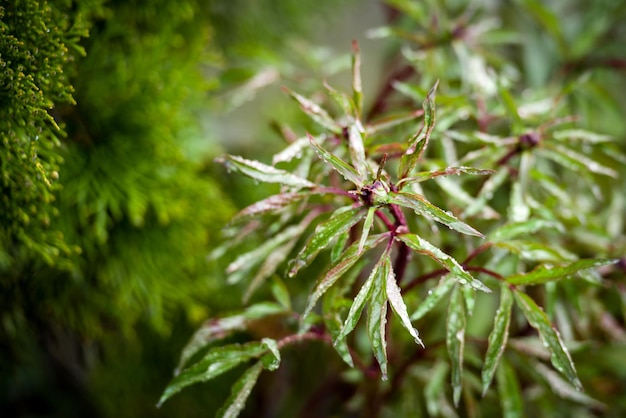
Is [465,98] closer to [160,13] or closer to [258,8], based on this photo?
[160,13]

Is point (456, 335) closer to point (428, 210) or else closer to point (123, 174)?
point (428, 210)

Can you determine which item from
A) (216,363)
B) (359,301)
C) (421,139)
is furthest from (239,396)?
(421,139)

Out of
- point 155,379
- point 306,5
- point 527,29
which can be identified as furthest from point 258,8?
point 155,379

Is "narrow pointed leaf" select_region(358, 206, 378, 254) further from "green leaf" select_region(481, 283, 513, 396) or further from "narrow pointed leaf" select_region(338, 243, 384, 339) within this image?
"green leaf" select_region(481, 283, 513, 396)

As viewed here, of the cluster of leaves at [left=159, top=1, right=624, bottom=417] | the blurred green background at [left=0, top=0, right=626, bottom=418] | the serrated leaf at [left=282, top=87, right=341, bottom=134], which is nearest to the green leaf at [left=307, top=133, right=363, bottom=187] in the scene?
the cluster of leaves at [left=159, top=1, right=624, bottom=417]

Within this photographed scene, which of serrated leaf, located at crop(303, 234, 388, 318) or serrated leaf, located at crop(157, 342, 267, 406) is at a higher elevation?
serrated leaf, located at crop(303, 234, 388, 318)

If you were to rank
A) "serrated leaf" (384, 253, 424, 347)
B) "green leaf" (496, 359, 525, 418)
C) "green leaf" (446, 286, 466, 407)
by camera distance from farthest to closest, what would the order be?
"green leaf" (496, 359, 525, 418), "green leaf" (446, 286, 466, 407), "serrated leaf" (384, 253, 424, 347)
